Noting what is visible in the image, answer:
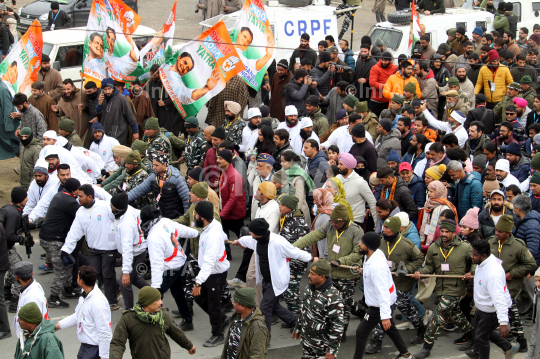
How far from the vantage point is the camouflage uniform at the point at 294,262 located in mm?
7930

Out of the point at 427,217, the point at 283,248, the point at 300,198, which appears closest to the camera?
the point at 283,248

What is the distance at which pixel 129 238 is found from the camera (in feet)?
25.9

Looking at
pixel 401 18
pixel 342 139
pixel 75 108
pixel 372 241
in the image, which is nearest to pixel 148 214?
pixel 372 241

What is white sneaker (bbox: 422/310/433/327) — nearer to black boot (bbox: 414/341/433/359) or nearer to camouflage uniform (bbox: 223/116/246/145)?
black boot (bbox: 414/341/433/359)

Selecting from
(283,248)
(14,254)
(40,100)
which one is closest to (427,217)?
(283,248)

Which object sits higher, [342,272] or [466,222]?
[466,222]

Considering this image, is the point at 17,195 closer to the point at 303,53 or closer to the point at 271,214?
the point at 271,214

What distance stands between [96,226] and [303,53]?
7.57m

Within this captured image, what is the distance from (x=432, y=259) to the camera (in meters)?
7.63

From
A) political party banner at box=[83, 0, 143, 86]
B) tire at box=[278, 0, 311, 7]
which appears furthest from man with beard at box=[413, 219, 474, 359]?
tire at box=[278, 0, 311, 7]

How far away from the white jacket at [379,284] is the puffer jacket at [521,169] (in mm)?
3256

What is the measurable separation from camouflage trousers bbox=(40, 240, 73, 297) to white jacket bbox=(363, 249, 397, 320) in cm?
405

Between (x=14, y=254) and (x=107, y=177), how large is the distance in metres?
2.73

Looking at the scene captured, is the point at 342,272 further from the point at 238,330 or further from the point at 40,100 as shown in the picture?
the point at 40,100
